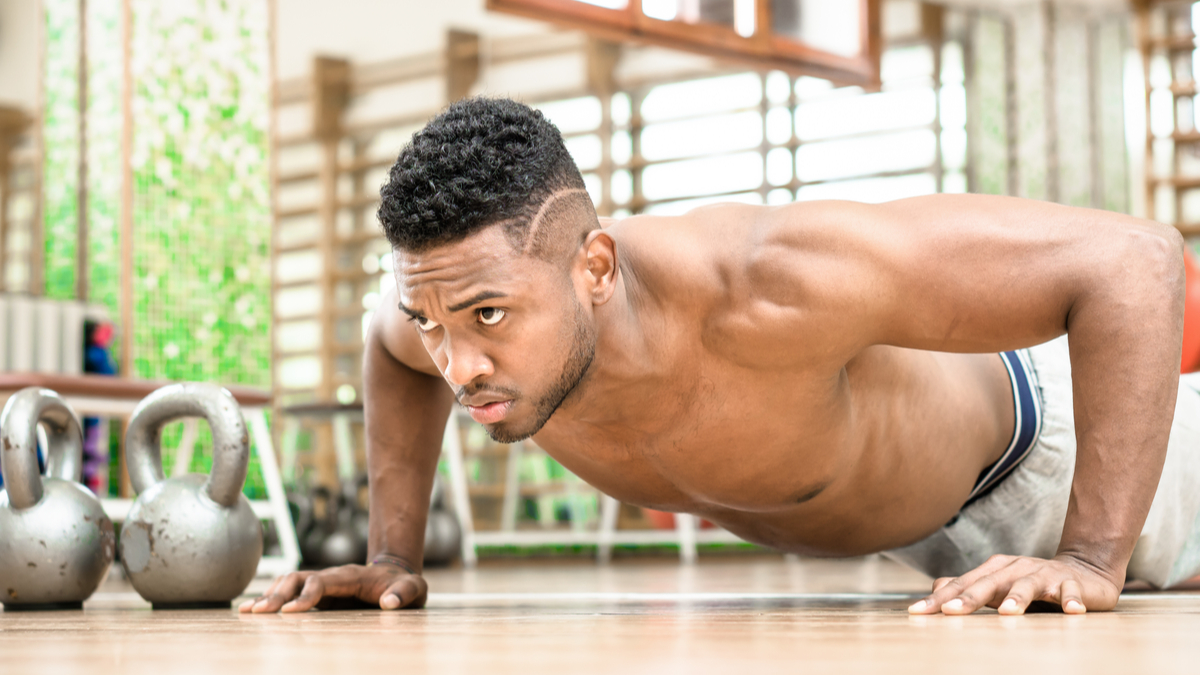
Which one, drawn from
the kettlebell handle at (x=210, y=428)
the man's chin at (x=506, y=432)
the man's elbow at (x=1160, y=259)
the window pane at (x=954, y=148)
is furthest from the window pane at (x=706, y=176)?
the man's chin at (x=506, y=432)

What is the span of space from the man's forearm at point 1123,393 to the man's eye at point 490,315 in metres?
0.53

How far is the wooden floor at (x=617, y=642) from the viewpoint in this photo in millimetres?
664

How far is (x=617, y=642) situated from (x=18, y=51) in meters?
4.15

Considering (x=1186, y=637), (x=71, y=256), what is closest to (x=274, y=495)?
(x=71, y=256)

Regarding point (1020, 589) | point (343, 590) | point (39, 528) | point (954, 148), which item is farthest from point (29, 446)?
point (954, 148)

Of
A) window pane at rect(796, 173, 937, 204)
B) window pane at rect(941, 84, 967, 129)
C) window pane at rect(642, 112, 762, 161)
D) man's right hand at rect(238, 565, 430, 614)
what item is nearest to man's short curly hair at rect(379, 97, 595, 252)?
man's right hand at rect(238, 565, 430, 614)

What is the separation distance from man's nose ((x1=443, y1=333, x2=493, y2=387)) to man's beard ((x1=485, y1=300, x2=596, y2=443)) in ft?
0.20

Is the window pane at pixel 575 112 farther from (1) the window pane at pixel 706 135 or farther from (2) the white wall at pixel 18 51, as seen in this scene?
(2) the white wall at pixel 18 51

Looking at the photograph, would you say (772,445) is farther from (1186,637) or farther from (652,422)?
(1186,637)

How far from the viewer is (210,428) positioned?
1.36 metres

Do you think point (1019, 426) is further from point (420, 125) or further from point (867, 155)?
point (420, 125)

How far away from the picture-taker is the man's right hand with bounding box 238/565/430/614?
1271mm

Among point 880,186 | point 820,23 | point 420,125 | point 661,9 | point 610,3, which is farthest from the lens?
point 420,125

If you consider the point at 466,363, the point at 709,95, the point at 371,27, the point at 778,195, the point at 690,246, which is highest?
the point at 371,27
